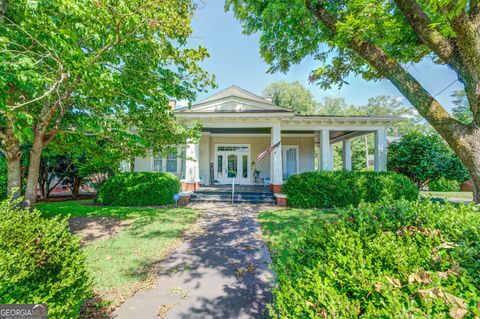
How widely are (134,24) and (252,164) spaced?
1100 centimetres

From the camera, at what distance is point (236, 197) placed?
10.4m

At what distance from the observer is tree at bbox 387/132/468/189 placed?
39.0 ft

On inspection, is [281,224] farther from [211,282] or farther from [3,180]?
[3,180]

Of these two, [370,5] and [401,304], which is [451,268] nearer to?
[401,304]

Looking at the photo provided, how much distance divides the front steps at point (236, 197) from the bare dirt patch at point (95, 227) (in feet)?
13.0

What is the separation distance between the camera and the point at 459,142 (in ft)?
9.27

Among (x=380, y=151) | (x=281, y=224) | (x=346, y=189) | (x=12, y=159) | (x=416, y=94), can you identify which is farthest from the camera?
(x=380, y=151)

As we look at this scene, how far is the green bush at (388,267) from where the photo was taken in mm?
1153

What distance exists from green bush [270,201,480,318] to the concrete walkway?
62 centimetres

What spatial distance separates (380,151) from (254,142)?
7.58 metres

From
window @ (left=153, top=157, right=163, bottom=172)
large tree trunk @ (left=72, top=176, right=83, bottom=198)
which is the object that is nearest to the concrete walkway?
window @ (left=153, top=157, right=163, bottom=172)

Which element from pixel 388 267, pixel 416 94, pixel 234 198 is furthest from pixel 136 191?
pixel 416 94

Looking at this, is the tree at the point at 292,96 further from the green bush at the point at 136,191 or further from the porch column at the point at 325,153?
the green bush at the point at 136,191

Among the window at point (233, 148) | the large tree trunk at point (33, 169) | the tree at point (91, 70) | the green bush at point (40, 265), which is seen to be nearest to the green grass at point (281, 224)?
the green bush at point (40, 265)
